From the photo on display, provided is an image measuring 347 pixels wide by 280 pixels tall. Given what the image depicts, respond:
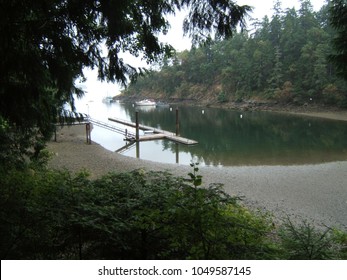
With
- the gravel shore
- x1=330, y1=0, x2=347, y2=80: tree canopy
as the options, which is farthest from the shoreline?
x1=330, y1=0, x2=347, y2=80: tree canopy

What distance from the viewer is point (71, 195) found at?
3.07m

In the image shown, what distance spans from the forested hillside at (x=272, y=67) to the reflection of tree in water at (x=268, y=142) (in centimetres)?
868

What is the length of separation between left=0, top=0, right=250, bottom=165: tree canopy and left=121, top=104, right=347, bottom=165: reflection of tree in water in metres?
14.6

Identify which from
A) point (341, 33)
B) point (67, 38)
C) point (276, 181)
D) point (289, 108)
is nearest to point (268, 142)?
point (276, 181)

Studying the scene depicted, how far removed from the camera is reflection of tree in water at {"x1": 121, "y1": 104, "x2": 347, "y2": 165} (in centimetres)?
1892

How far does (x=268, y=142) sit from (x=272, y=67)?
29263 mm

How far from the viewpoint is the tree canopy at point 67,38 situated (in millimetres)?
2967

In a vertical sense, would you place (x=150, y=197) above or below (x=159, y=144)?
above

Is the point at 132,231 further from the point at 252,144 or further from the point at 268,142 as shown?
the point at 268,142

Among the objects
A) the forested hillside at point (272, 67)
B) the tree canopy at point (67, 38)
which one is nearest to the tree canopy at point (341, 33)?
the tree canopy at point (67, 38)

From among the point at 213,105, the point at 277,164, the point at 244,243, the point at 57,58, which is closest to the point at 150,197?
the point at 244,243

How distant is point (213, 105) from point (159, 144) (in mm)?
36671

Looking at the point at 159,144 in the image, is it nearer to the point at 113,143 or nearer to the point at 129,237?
the point at 113,143

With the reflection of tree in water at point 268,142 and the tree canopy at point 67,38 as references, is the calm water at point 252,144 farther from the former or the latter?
the tree canopy at point 67,38
